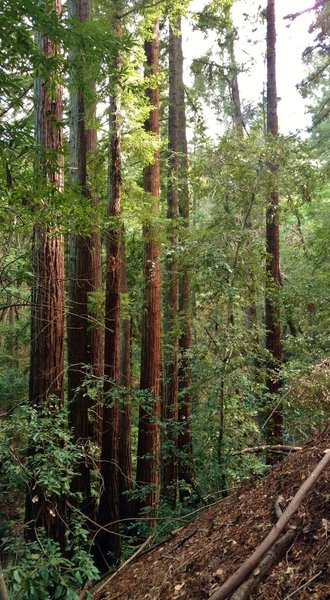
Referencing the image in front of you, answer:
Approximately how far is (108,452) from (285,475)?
166 inches

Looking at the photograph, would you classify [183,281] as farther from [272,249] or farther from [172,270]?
[272,249]

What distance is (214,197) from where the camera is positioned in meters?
8.30

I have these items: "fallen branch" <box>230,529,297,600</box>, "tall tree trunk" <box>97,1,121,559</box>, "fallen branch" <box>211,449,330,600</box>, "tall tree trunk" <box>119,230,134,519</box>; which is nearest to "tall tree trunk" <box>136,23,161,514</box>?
"tall tree trunk" <box>119,230,134,519</box>

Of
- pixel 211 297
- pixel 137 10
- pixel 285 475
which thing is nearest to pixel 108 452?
pixel 211 297

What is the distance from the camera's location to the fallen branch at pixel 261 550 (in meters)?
3.03

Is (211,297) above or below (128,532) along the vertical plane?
above

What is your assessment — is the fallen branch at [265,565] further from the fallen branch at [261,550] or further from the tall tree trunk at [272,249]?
the tall tree trunk at [272,249]

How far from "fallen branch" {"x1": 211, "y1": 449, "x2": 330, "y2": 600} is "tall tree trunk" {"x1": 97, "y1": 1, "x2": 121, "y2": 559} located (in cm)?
437

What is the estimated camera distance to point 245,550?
3.67 m

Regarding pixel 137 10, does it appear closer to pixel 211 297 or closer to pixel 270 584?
pixel 211 297

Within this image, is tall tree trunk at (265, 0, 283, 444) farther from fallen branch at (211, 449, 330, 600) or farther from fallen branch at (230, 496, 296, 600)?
fallen branch at (230, 496, 296, 600)

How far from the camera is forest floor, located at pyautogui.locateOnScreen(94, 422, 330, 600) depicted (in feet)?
9.66

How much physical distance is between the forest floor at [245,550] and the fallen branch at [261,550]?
0.25 feet

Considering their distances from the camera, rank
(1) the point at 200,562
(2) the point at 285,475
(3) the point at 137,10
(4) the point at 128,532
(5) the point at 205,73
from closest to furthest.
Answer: (1) the point at 200,562 < (2) the point at 285,475 < (3) the point at 137,10 < (4) the point at 128,532 < (5) the point at 205,73
